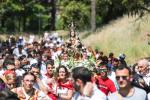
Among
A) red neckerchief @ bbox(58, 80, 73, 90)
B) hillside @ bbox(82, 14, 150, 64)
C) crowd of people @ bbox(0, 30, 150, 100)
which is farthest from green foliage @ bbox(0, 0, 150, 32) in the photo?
red neckerchief @ bbox(58, 80, 73, 90)

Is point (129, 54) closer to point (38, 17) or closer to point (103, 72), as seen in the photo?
point (103, 72)

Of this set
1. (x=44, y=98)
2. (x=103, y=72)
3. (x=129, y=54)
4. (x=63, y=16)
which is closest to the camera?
(x=44, y=98)

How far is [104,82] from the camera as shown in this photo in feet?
42.5

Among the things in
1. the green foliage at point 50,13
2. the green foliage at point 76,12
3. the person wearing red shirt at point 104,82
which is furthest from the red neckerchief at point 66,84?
the green foliage at point 76,12

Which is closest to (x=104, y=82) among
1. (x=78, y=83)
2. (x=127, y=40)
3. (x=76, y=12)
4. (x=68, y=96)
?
(x=68, y=96)

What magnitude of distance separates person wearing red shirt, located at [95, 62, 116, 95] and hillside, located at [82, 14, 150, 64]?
1532 centimetres

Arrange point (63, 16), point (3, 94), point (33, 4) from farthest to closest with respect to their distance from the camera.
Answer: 1. point (33, 4)
2. point (63, 16)
3. point (3, 94)

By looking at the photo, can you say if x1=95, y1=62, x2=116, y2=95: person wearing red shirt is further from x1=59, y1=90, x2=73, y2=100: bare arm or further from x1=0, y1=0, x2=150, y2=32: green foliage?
x1=0, y1=0, x2=150, y2=32: green foliage

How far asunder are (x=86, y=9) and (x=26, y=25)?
18.8 m

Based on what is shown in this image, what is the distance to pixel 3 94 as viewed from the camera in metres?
7.36

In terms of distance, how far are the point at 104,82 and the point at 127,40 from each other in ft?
79.9

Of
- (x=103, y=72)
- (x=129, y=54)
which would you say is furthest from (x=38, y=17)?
(x=103, y=72)

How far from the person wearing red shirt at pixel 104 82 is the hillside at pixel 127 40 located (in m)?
15.3

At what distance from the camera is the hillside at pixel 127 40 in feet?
104
